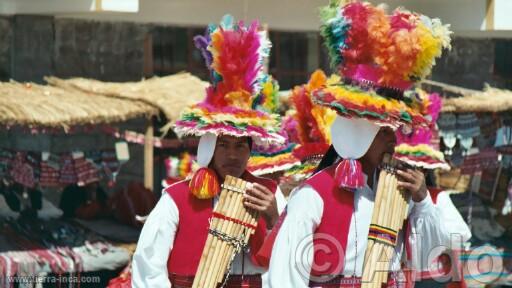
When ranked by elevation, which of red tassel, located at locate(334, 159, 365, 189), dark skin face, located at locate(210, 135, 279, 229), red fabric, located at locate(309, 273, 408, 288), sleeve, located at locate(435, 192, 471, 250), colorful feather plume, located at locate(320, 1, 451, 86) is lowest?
sleeve, located at locate(435, 192, 471, 250)

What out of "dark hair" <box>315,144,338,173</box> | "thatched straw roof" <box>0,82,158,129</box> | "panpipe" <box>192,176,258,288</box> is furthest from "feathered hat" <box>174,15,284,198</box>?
"thatched straw roof" <box>0,82,158,129</box>

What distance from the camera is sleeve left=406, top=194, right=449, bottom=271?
5039mm

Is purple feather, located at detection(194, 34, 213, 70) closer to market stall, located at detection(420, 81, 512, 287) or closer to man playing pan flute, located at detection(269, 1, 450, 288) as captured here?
man playing pan flute, located at detection(269, 1, 450, 288)

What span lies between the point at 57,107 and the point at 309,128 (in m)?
2.76

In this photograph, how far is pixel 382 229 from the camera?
4.82m

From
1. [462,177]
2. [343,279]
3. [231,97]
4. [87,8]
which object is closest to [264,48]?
[231,97]

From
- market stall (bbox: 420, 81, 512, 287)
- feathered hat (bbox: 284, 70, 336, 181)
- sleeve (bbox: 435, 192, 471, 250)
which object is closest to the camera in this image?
sleeve (bbox: 435, 192, 471, 250)

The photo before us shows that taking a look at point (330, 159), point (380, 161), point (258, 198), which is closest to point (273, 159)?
point (258, 198)

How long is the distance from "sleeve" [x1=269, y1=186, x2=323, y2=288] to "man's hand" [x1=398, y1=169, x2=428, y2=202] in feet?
1.20

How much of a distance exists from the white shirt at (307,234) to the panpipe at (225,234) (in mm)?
593

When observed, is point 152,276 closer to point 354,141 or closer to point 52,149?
point 354,141

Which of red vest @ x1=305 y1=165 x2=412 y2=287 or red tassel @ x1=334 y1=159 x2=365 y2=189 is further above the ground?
red tassel @ x1=334 y1=159 x2=365 y2=189

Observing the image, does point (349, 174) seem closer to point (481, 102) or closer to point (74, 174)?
point (74, 174)

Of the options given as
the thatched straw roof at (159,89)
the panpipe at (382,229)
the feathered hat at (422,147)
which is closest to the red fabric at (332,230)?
Result: the panpipe at (382,229)
